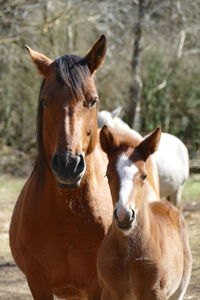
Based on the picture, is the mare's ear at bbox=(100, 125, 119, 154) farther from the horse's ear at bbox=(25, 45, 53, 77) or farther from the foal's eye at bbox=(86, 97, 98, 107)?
the horse's ear at bbox=(25, 45, 53, 77)

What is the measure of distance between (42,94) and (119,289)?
1.24m

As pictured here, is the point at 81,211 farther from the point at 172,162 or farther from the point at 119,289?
the point at 172,162

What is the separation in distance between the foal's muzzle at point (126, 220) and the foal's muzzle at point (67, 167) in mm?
493

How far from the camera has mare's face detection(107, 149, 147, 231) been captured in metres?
3.28

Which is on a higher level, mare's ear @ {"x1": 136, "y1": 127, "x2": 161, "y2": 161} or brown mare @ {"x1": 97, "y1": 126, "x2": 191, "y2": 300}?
mare's ear @ {"x1": 136, "y1": 127, "x2": 161, "y2": 161}

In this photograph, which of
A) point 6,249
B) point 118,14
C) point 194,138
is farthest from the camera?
point 194,138

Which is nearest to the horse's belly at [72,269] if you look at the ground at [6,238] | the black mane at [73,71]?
the black mane at [73,71]

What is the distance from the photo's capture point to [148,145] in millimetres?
3627

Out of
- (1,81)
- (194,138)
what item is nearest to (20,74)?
(1,81)

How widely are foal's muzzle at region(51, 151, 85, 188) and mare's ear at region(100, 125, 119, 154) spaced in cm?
20

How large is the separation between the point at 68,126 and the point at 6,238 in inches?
220

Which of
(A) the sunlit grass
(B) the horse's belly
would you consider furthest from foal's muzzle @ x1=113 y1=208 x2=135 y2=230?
(A) the sunlit grass

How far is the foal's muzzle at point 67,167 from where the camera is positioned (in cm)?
370

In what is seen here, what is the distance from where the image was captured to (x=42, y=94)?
4121mm
